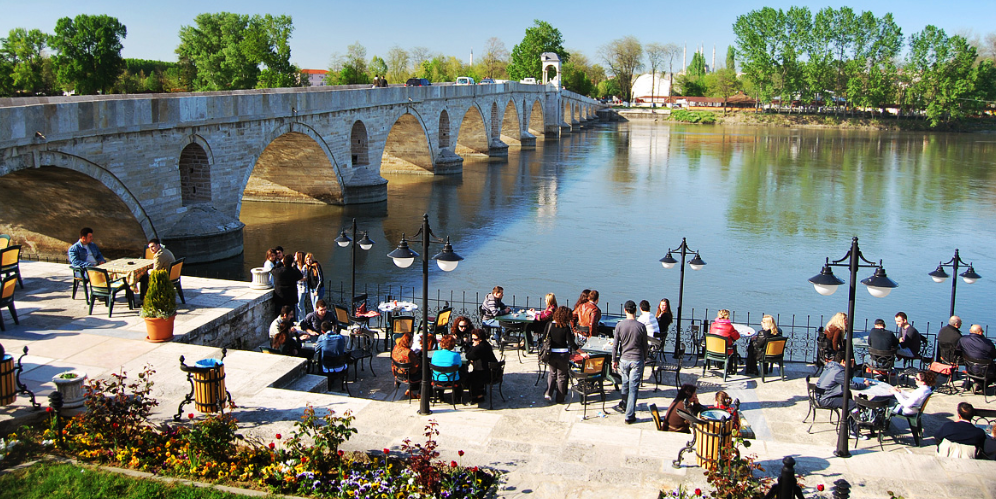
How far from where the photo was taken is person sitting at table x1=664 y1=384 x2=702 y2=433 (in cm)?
646

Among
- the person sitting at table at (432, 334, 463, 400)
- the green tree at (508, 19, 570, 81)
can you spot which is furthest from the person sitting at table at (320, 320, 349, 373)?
the green tree at (508, 19, 570, 81)

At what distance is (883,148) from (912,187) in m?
21.6

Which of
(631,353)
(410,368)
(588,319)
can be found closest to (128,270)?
(410,368)

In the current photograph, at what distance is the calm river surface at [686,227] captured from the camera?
608 inches

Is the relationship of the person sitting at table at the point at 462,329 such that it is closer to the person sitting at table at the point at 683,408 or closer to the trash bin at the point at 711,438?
the person sitting at table at the point at 683,408

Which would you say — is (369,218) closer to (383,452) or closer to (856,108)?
(383,452)

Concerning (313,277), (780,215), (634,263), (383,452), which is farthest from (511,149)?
(383,452)

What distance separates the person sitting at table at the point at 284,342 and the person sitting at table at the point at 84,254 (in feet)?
9.87

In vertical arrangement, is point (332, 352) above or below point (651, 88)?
below

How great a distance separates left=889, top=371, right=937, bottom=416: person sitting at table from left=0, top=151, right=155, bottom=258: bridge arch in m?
12.1

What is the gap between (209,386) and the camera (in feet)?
20.8

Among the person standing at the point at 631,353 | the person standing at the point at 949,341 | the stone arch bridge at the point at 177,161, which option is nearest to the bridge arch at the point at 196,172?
the stone arch bridge at the point at 177,161

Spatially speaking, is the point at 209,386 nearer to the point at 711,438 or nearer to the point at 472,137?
the point at 711,438

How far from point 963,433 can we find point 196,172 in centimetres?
1515
